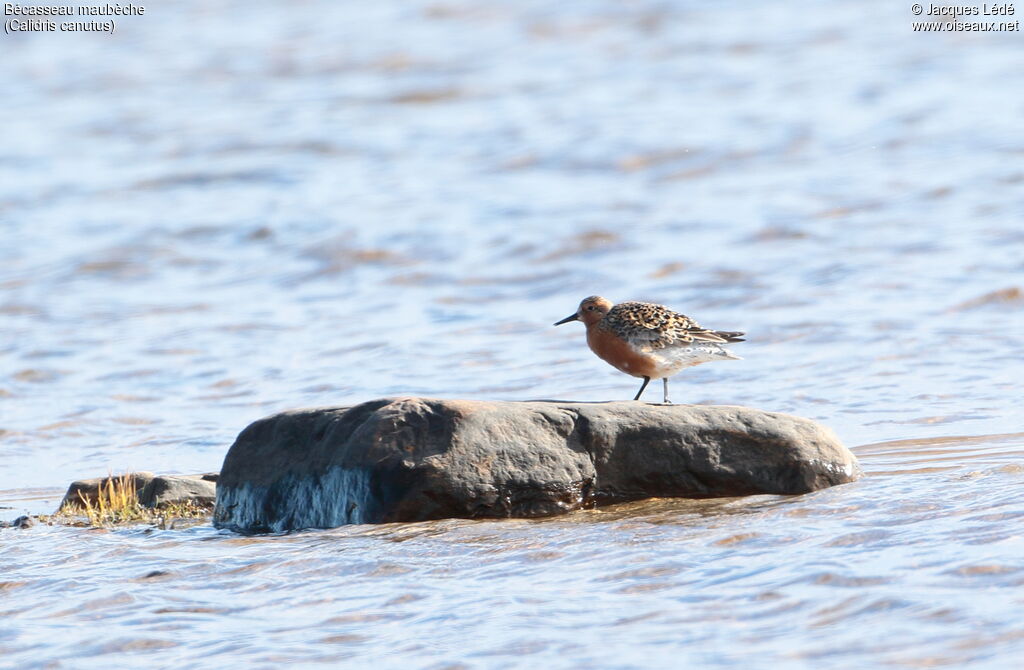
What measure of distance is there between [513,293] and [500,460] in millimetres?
8389

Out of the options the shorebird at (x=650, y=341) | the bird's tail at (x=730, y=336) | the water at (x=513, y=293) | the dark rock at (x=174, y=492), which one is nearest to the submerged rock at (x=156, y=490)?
the dark rock at (x=174, y=492)

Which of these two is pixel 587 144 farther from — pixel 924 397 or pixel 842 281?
pixel 924 397

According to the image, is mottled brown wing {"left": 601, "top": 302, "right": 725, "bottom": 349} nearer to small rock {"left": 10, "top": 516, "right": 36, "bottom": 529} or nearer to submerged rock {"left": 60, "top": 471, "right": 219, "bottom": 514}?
submerged rock {"left": 60, "top": 471, "right": 219, "bottom": 514}

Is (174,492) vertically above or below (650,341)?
below

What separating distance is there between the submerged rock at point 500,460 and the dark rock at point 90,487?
860 mm

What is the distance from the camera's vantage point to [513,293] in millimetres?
16234

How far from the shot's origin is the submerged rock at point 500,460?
25.9 ft

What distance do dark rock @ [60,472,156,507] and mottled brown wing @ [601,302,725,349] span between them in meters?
3.05

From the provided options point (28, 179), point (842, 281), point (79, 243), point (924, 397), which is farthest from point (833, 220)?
point (28, 179)

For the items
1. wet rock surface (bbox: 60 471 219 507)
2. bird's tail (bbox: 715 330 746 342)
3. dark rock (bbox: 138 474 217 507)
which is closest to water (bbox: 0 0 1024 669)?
wet rock surface (bbox: 60 471 219 507)

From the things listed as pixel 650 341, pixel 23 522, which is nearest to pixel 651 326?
pixel 650 341

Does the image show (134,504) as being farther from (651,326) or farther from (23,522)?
(651,326)

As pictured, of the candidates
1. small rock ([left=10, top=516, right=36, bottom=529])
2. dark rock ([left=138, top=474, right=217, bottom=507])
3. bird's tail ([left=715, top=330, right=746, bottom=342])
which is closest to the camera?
small rock ([left=10, top=516, right=36, bottom=529])

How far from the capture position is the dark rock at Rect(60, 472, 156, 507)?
9.06 metres
